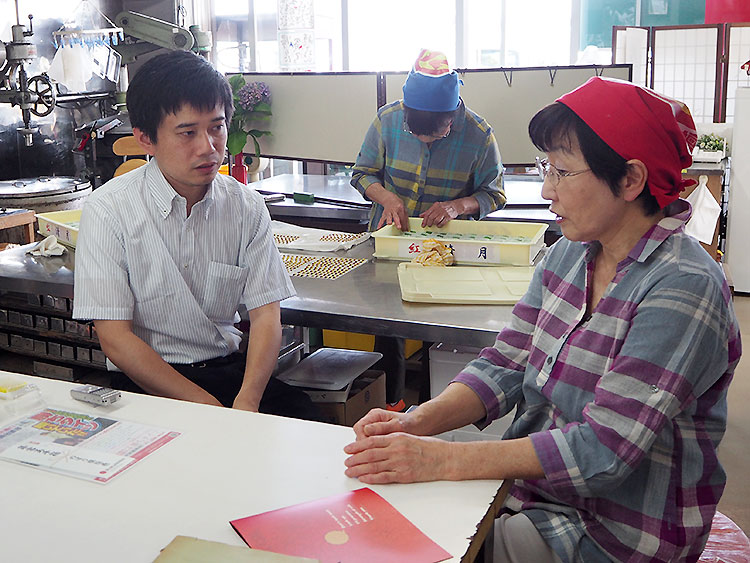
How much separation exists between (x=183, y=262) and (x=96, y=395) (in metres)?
0.57

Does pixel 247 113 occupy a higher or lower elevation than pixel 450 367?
higher

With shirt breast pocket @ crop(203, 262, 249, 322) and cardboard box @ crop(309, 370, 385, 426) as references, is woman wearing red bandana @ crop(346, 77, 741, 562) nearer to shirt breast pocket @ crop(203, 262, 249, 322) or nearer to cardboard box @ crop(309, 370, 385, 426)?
shirt breast pocket @ crop(203, 262, 249, 322)

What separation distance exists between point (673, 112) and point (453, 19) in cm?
602

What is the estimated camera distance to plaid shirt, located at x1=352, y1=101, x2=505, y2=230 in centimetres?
285

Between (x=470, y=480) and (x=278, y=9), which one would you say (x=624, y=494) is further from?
(x=278, y=9)

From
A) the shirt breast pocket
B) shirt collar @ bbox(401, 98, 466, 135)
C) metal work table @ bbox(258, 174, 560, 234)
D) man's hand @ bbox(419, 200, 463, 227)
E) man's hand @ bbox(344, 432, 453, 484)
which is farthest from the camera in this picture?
metal work table @ bbox(258, 174, 560, 234)

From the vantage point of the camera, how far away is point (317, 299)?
7.16 feet

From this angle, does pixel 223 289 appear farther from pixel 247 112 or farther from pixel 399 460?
pixel 247 112

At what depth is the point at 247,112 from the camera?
3701mm

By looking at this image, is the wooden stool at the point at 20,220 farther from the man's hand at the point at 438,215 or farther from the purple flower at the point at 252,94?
the man's hand at the point at 438,215

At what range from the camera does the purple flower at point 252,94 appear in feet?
11.9

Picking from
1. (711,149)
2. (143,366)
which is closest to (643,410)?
(143,366)

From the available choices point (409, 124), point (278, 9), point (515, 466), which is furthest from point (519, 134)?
point (278, 9)

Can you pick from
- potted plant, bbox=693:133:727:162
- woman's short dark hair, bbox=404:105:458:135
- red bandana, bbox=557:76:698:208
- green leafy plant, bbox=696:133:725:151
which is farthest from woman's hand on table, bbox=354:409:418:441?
green leafy plant, bbox=696:133:725:151
